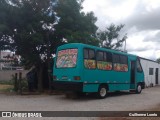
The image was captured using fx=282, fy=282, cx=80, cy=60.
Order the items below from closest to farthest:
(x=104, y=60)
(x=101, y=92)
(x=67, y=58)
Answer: (x=67, y=58), (x=101, y=92), (x=104, y=60)

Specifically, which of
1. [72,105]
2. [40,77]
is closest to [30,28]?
[40,77]

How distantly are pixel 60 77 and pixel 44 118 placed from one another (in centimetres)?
606

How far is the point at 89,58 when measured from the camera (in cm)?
1595

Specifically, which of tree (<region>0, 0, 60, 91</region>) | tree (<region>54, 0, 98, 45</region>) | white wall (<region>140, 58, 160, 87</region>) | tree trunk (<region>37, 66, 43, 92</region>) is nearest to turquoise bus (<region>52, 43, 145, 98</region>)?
tree (<region>54, 0, 98, 45</region>)

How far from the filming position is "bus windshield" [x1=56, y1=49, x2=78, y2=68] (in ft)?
51.4

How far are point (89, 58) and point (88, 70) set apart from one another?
694mm

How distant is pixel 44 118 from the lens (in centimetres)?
1030

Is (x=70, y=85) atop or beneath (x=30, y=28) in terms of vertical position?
beneath

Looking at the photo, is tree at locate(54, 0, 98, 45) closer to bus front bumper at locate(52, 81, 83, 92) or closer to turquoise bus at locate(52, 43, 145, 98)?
turquoise bus at locate(52, 43, 145, 98)

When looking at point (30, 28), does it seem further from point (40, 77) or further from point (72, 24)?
point (40, 77)

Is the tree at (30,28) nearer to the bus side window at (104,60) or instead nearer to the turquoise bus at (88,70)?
the turquoise bus at (88,70)

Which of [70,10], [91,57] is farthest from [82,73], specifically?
[70,10]

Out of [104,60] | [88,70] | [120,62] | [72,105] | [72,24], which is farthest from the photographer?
[72,24]

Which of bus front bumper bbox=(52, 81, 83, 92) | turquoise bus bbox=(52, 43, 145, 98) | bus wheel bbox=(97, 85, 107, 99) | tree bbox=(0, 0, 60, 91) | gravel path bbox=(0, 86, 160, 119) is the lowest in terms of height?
gravel path bbox=(0, 86, 160, 119)
